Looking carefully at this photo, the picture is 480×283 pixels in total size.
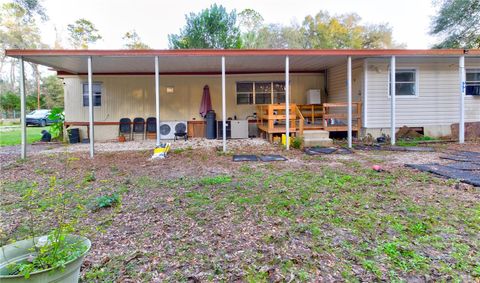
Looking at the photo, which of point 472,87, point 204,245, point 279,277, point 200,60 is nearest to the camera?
point 279,277

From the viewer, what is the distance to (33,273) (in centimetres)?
148

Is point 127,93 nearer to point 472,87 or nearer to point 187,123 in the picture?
point 187,123

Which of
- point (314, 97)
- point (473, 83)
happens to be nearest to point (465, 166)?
point (473, 83)

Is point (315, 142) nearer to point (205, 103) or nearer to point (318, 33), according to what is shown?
point (205, 103)

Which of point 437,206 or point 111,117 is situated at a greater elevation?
point 111,117

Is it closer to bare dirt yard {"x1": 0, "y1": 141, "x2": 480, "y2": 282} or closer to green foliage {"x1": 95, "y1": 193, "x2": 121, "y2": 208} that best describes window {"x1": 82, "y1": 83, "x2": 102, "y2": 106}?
bare dirt yard {"x1": 0, "y1": 141, "x2": 480, "y2": 282}

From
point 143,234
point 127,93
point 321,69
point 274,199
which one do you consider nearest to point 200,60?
point 127,93

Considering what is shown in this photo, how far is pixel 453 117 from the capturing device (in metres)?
9.52

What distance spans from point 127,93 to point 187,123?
93.9 inches

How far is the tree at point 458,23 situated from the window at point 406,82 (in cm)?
924

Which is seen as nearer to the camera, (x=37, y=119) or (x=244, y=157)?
(x=244, y=157)

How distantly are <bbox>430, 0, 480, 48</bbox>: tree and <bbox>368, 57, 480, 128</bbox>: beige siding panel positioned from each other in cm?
805

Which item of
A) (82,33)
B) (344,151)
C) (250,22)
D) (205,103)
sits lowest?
(344,151)

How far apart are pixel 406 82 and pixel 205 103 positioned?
20.9 feet
